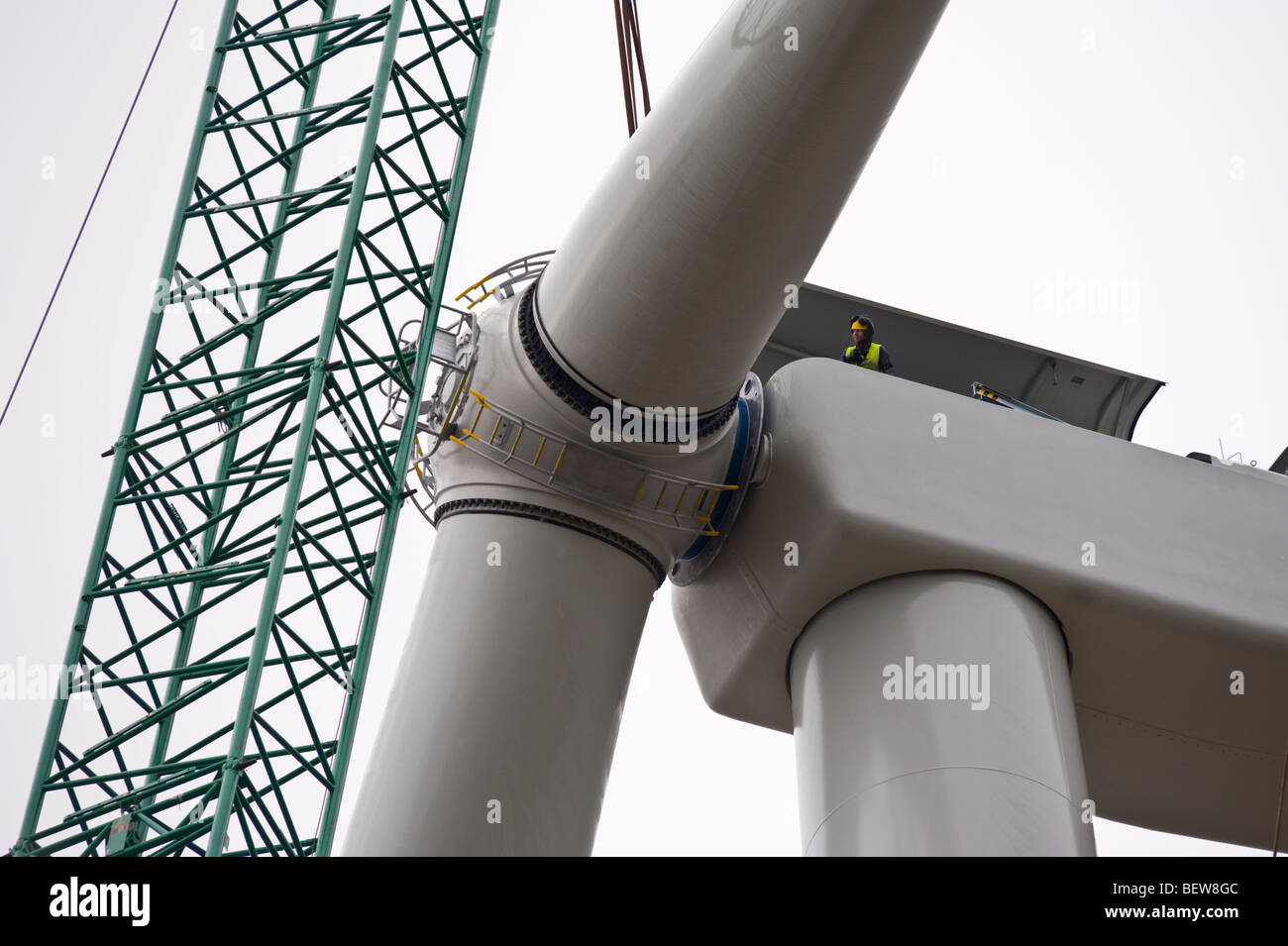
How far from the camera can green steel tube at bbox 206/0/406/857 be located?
1395 cm

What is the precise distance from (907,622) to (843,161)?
414 cm

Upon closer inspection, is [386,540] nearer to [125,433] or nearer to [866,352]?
[125,433]

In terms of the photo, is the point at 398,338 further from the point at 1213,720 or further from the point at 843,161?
the point at 1213,720

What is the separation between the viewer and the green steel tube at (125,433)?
16.1m

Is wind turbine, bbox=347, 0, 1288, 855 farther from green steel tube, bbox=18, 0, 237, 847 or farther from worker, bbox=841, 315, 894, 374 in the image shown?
green steel tube, bbox=18, 0, 237, 847

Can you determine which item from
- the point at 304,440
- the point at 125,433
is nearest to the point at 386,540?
the point at 304,440

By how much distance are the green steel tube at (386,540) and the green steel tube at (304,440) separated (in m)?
1.04

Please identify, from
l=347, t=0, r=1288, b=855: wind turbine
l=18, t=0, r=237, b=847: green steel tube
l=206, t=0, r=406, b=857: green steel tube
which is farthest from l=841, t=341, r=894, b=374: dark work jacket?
Result: l=18, t=0, r=237, b=847: green steel tube

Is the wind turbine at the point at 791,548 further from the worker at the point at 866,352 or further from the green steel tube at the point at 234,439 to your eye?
the green steel tube at the point at 234,439

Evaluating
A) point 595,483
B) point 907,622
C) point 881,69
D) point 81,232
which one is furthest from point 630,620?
point 81,232

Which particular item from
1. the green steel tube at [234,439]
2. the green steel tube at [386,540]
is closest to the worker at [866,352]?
the green steel tube at [386,540]

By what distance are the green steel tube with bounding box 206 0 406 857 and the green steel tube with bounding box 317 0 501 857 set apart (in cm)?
104

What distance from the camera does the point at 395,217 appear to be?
711 inches
